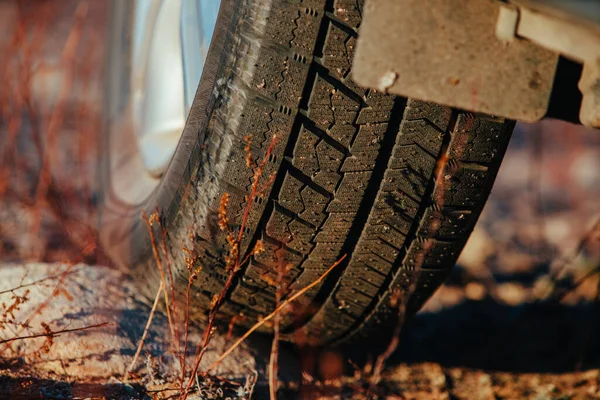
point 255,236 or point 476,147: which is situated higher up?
point 476,147

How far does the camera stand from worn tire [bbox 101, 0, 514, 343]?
140 cm

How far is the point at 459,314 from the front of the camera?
262 centimetres

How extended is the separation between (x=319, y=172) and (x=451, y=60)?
417mm

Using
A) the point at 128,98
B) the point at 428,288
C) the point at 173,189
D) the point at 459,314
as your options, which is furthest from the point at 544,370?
the point at 128,98

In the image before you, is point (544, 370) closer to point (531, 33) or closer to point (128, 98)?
point (531, 33)

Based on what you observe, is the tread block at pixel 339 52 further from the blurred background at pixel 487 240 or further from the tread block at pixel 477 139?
the blurred background at pixel 487 240

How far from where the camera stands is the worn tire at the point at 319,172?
55.1 inches

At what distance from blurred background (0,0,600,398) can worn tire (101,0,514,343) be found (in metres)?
0.47

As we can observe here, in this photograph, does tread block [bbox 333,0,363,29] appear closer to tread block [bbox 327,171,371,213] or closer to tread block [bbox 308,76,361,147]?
tread block [bbox 308,76,361,147]

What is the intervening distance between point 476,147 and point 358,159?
0.88 feet

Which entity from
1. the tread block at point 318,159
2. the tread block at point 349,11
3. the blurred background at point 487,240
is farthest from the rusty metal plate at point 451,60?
the blurred background at point 487,240

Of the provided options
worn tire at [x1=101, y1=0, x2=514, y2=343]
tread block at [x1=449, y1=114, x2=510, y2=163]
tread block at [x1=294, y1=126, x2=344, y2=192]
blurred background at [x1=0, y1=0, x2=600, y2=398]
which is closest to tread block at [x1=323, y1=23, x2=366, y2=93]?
worn tire at [x1=101, y1=0, x2=514, y2=343]

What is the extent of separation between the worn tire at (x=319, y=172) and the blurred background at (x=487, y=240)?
47 centimetres

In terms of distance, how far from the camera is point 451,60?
1203 millimetres
